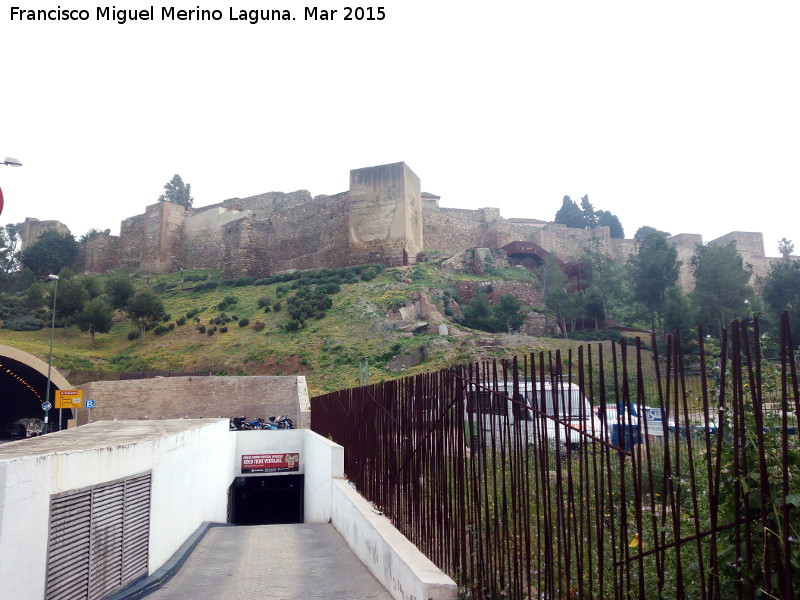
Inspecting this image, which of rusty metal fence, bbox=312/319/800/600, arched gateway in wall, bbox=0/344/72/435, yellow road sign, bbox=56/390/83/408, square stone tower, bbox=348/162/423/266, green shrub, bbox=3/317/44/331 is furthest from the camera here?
square stone tower, bbox=348/162/423/266

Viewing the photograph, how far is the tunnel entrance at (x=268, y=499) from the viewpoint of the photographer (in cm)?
1540

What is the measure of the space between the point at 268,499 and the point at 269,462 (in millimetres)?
2343

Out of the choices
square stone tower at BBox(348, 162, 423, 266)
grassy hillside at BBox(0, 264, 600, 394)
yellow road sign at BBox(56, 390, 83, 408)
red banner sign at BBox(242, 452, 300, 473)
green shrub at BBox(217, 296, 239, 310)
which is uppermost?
square stone tower at BBox(348, 162, 423, 266)

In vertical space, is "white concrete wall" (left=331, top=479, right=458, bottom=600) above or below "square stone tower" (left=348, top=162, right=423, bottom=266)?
below

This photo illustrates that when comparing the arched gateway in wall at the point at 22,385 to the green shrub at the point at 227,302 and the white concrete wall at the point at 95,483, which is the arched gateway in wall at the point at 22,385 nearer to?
the green shrub at the point at 227,302

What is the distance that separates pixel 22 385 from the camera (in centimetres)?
2508

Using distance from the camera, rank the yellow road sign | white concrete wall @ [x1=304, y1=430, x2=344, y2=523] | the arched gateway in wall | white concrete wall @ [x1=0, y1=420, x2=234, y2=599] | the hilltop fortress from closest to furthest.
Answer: white concrete wall @ [x1=0, y1=420, x2=234, y2=599]
white concrete wall @ [x1=304, y1=430, x2=344, y2=523]
the yellow road sign
the arched gateway in wall
the hilltop fortress

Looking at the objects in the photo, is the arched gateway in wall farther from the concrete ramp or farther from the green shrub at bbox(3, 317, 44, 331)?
the concrete ramp

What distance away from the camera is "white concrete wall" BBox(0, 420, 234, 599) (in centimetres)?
395

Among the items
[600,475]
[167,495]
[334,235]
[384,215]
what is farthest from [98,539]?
[334,235]

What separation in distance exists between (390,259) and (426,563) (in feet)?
115

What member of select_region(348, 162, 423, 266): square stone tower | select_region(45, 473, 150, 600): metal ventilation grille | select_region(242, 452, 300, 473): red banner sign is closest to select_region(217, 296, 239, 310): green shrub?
select_region(348, 162, 423, 266): square stone tower

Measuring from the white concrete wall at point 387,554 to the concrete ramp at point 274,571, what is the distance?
177mm

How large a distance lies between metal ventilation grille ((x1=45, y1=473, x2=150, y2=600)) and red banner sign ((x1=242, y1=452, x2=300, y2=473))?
8.66 metres
